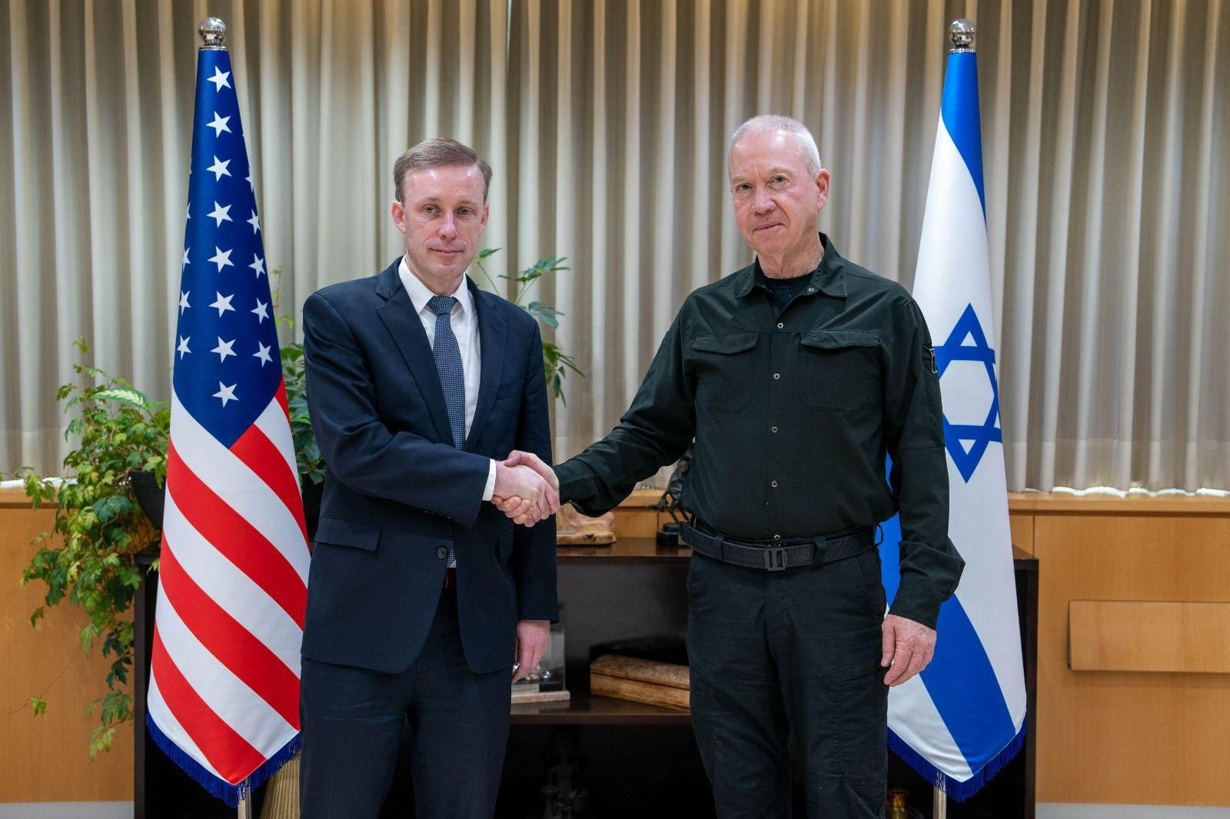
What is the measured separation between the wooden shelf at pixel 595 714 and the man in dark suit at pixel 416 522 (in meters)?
0.99

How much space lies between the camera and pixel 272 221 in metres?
3.45

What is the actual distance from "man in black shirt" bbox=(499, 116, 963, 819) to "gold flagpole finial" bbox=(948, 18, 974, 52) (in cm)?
109

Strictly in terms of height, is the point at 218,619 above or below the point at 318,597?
below

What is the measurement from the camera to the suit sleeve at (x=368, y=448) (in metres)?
1.94

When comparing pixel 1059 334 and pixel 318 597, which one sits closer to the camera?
pixel 318 597

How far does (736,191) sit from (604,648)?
5.92 ft

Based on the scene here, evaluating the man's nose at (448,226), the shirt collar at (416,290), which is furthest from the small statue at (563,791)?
the man's nose at (448,226)

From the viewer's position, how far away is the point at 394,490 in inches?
76.5

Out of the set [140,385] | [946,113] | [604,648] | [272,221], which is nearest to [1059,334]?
[946,113]

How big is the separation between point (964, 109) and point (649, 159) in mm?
972

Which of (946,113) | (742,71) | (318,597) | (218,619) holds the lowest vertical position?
(218,619)

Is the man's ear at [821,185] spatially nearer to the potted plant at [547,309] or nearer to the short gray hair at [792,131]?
the short gray hair at [792,131]

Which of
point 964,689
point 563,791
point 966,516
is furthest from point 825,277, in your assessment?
point 563,791

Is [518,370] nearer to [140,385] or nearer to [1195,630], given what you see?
[140,385]
